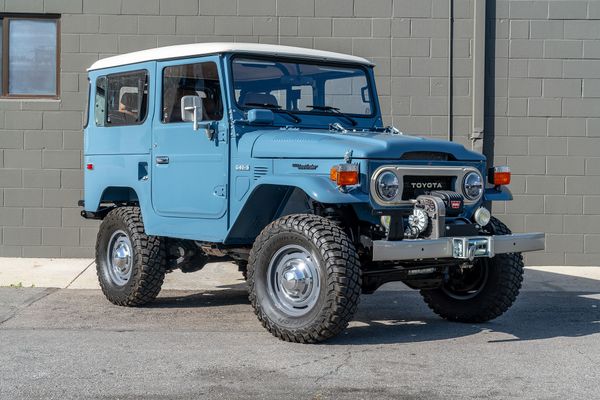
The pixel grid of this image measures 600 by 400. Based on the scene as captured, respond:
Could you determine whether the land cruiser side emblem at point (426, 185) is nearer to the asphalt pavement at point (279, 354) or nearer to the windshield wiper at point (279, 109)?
the asphalt pavement at point (279, 354)

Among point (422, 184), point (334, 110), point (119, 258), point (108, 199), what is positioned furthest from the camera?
point (108, 199)

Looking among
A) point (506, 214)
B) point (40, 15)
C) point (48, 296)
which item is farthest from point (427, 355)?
point (40, 15)

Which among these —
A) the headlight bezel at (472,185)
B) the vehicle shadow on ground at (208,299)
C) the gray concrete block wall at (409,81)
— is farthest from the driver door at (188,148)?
the gray concrete block wall at (409,81)

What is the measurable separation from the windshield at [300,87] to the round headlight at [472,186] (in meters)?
1.44

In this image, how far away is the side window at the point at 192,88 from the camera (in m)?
7.73

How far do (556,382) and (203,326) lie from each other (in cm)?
307

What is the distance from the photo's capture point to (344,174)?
650 centimetres

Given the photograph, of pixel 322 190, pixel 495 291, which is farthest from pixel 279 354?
pixel 495 291

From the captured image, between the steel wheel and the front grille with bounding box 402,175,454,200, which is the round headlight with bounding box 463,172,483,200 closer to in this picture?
the front grille with bounding box 402,175,454,200

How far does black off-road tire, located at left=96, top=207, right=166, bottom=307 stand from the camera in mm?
8367

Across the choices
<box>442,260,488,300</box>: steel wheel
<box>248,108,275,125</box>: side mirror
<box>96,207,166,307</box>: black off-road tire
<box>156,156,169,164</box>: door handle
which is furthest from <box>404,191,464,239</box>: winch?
<box>96,207,166,307</box>: black off-road tire

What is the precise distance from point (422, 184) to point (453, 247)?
685 mm

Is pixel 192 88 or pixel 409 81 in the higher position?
pixel 409 81

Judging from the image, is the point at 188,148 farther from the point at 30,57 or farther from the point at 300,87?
the point at 30,57
